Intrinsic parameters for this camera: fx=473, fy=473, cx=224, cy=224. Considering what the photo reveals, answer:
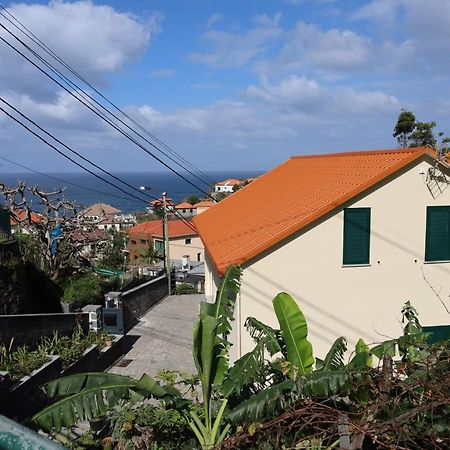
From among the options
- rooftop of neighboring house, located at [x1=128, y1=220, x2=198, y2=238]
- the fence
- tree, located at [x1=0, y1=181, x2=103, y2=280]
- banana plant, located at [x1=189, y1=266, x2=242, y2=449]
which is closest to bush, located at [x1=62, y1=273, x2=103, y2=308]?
tree, located at [x1=0, y1=181, x2=103, y2=280]

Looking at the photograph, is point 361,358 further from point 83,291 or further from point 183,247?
point 183,247

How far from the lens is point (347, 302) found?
12227 millimetres

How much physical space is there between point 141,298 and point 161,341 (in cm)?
418

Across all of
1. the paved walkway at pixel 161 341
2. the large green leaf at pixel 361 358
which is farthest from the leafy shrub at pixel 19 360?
the large green leaf at pixel 361 358

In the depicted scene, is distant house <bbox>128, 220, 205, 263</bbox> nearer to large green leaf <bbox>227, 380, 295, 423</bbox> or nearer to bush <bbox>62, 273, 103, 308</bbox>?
bush <bbox>62, 273, 103, 308</bbox>

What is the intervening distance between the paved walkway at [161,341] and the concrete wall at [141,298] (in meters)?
0.30

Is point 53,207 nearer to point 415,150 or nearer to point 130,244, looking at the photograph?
point 415,150

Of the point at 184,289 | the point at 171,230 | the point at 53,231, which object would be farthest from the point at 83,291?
the point at 171,230

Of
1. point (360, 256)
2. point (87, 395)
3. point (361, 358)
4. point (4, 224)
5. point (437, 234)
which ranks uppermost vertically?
point (437, 234)

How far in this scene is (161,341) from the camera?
695 inches

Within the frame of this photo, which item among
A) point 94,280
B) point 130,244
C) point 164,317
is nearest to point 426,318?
point 164,317

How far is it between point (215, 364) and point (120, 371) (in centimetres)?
834

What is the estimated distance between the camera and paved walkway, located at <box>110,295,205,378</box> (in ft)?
49.3

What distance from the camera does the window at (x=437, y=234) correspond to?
1256cm
